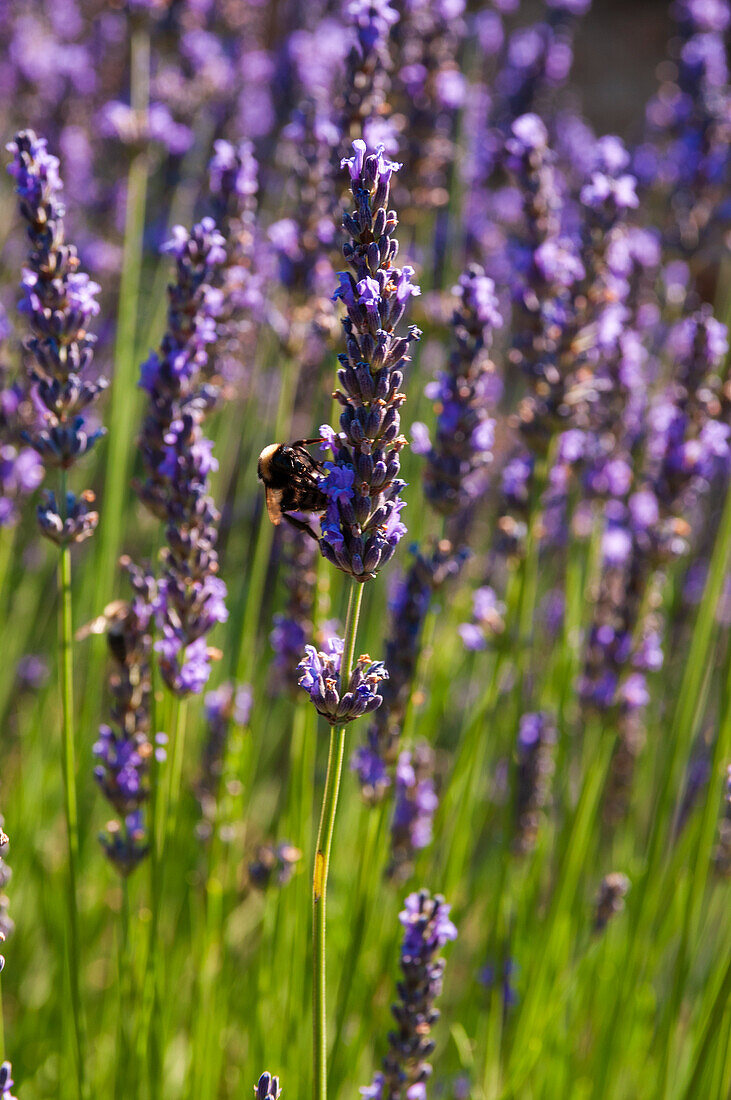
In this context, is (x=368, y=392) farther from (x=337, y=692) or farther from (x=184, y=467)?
(x=184, y=467)

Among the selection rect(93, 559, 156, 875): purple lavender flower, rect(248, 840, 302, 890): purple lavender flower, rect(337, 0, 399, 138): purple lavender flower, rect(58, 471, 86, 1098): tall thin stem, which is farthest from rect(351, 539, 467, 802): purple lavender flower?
rect(337, 0, 399, 138): purple lavender flower

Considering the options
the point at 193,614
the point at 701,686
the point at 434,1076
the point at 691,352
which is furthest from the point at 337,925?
the point at 691,352

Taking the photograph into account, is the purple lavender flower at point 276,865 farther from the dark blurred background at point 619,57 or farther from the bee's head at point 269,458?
the dark blurred background at point 619,57

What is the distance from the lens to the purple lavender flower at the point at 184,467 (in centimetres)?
156

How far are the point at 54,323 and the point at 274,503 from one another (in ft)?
1.39

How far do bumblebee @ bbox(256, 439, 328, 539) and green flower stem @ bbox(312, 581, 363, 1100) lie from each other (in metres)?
0.31

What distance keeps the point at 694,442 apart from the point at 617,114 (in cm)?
809

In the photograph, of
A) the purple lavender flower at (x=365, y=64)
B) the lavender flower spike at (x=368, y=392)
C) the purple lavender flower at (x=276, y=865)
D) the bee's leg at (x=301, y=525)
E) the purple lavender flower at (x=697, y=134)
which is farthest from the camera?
the purple lavender flower at (x=697, y=134)

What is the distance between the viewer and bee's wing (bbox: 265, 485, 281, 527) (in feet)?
4.84

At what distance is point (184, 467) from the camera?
155 centimetres

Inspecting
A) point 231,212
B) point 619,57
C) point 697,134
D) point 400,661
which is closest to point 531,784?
point 400,661

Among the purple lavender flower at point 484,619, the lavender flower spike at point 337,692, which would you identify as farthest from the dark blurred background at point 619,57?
the lavender flower spike at point 337,692

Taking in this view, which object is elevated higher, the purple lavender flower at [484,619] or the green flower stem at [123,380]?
the green flower stem at [123,380]

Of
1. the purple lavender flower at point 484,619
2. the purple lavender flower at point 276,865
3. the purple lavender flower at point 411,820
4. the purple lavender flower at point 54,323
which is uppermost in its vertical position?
the purple lavender flower at point 54,323
